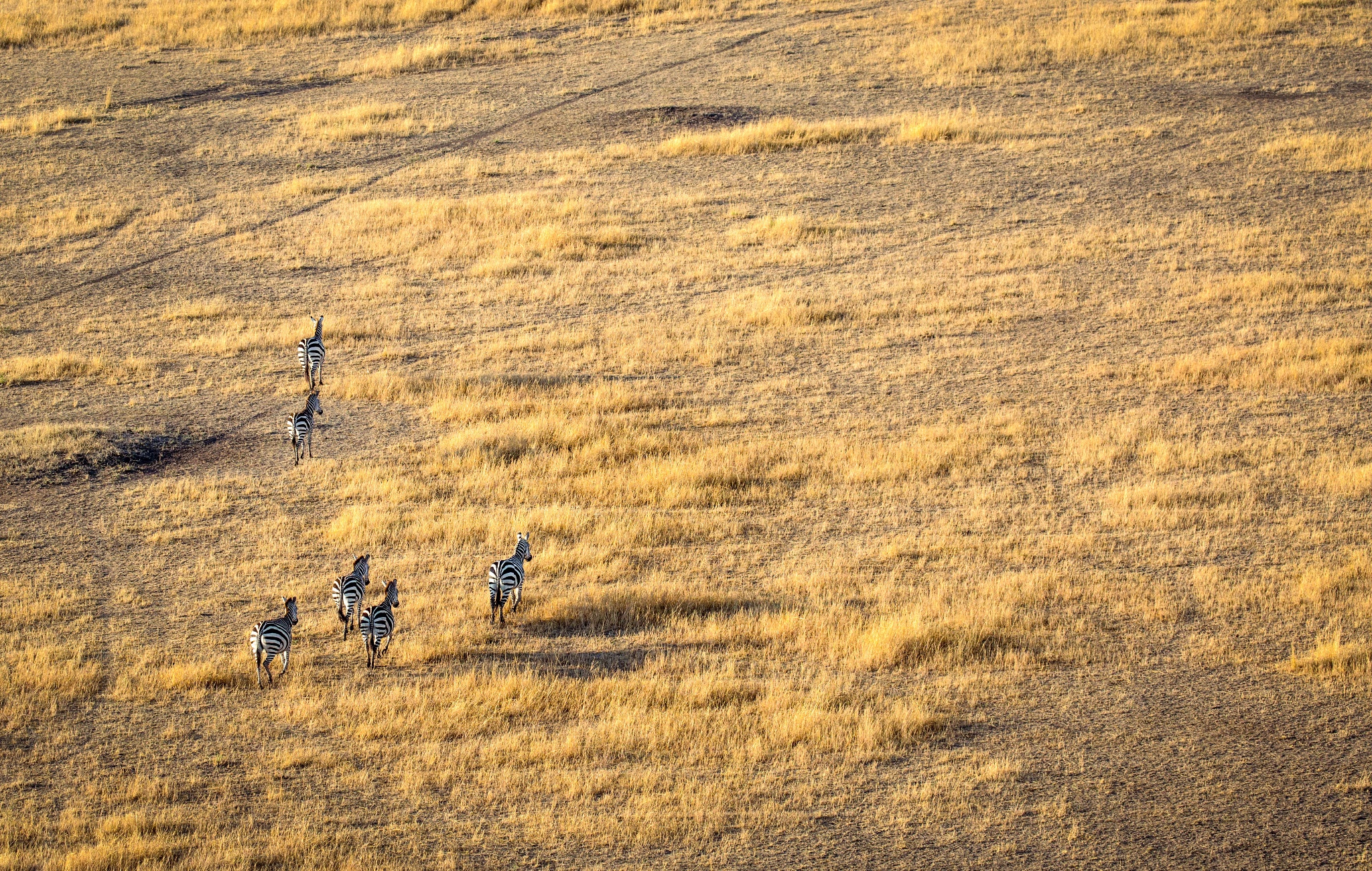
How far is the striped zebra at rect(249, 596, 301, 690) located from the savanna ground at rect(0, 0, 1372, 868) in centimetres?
26

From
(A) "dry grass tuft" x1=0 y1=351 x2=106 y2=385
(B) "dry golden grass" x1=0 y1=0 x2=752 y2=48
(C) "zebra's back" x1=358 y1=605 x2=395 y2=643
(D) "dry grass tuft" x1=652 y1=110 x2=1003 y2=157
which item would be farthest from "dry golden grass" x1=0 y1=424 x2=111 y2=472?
(B) "dry golden grass" x1=0 y1=0 x2=752 y2=48

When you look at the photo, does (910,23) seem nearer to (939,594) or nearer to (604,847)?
(939,594)

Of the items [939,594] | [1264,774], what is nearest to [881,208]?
[939,594]

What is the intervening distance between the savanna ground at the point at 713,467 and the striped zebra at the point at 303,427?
0.28m

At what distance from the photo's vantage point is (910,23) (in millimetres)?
43938

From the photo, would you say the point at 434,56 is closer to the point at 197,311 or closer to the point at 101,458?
the point at 197,311

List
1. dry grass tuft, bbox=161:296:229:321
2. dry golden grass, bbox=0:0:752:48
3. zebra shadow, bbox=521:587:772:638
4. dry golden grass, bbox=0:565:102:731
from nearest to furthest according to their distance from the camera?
dry golden grass, bbox=0:565:102:731, zebra shadow, bbox=521:587:772:638, dry grass tuft, bbox=161:296:229:321, dry golden grass, bbox=0:0:752:48

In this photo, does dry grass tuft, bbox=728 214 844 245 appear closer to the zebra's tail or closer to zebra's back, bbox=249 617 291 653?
zebra's back, bbox=249 617 291 653

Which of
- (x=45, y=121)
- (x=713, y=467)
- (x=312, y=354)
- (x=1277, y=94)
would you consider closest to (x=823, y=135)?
(x=1277, y=94)

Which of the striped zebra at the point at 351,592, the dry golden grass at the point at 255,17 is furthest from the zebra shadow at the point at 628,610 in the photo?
the dry golden grass at the point at 255,17

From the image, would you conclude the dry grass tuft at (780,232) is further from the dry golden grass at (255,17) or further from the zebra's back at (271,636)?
the dry golden grass at (255,17)

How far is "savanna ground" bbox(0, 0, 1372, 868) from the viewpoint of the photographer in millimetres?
10359

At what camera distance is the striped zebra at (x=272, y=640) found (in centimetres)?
1165

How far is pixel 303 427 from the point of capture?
1752cm
